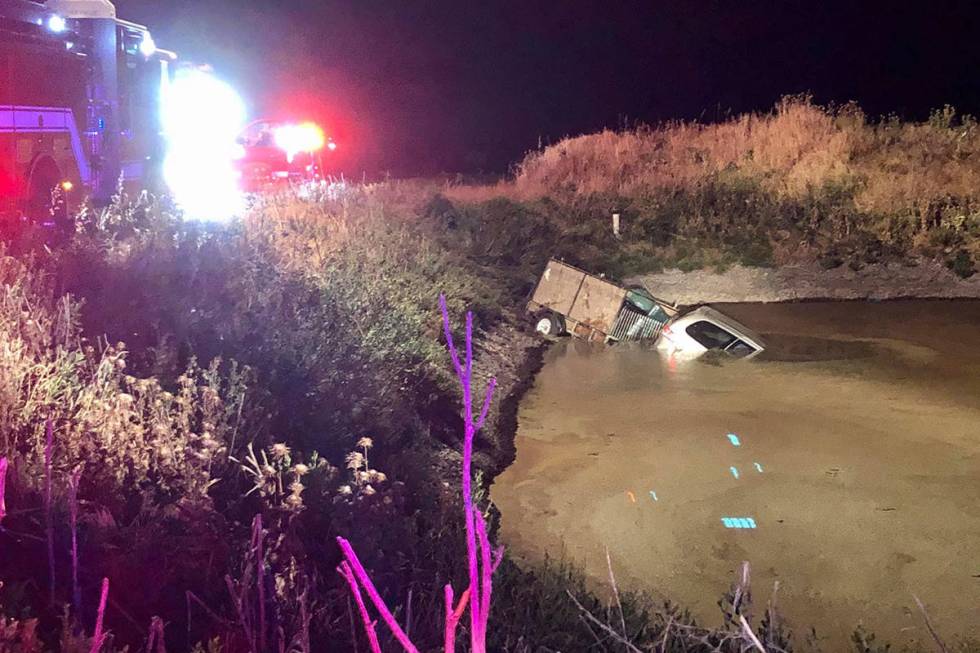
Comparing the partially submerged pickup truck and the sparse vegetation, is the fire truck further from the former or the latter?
the partially submerged pickup truck

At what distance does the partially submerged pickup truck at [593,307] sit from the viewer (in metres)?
12.7

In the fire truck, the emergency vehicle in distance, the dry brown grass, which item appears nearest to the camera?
the fire truck

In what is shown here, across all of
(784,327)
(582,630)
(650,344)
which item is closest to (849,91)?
(784,327)

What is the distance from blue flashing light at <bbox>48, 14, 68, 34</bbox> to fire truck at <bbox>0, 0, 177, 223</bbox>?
2 cm

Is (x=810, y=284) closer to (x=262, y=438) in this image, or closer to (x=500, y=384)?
(x=500, y=384)

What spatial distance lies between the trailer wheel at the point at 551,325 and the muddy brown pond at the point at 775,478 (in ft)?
1.37

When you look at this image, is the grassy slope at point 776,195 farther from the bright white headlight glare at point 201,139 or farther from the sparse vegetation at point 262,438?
the bright white headlight glare at point 201,139

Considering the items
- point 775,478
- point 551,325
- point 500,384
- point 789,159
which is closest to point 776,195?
point 789,159

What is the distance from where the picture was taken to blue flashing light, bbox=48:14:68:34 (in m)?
11.4

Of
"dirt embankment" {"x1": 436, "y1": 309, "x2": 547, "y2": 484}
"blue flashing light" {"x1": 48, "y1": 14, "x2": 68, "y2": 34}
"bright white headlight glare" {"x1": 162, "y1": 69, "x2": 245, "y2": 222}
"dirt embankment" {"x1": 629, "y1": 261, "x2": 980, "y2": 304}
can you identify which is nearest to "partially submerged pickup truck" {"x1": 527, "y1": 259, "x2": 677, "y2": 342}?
"dirt embankment" {"x1": 436, "y1": 309, "x2": 547, "y2": 484}

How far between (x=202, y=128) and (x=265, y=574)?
612 inches

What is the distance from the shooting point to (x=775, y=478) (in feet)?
27.1

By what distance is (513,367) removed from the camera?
12.0 m

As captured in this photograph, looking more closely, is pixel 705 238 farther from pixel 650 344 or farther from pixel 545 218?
pixel 650 344
